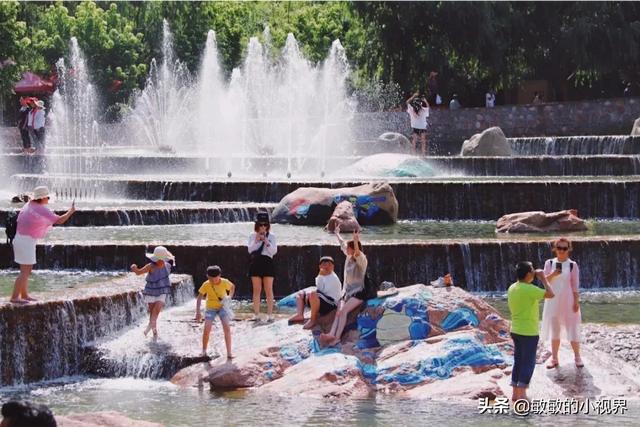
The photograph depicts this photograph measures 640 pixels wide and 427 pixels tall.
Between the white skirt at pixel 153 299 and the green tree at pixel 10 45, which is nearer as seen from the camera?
the white skirt at pixel 153 299

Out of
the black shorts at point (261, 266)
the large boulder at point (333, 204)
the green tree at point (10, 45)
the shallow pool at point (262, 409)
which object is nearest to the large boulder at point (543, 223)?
the large boulder at point (333, 204)

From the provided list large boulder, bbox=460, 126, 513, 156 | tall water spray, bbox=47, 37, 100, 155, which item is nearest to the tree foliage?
tall water spray, bbox=47, 37, 100, 155

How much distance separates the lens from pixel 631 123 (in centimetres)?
3791

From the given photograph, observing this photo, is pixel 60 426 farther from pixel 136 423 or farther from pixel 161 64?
pixel 161 64

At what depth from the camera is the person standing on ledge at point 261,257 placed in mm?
14133

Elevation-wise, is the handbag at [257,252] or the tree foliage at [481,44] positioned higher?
the tree foliage at [481,44]

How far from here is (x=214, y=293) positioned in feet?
42.1

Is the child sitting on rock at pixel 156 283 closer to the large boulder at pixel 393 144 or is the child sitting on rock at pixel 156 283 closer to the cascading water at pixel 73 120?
the cascading water at pixel 73 120

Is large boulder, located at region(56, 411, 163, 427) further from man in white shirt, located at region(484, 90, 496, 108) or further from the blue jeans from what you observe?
man in white shirt, located at region(484, 90, 496, 108)

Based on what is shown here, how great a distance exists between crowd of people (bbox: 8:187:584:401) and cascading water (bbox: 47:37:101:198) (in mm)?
18499

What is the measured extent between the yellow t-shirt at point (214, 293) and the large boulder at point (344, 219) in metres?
6.98

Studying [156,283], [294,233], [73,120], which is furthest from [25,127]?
[156,283]

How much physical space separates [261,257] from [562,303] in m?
3.60

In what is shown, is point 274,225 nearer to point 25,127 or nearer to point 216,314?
point 216,314
